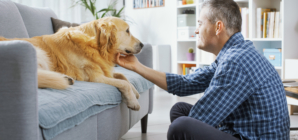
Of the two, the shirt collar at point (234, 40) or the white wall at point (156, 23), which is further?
the white wall at point (156, 23)

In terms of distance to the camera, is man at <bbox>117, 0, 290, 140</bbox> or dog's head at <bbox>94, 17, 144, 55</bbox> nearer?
man at <bbox>117, 0, 290, 140</bbox>

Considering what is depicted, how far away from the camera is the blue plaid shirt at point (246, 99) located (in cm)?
91

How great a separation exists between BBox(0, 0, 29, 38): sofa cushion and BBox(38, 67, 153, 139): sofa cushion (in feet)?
2.04

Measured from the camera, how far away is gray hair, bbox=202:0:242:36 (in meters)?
1.09

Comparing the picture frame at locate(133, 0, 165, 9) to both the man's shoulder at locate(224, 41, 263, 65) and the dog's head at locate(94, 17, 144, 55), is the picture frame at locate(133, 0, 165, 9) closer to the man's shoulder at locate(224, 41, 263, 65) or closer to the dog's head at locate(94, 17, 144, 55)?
the dog's head at locate(94, 17, 144, 55)

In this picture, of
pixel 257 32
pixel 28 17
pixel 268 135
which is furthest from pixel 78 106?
pixel 257 32

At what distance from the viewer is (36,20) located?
1874 millimetres

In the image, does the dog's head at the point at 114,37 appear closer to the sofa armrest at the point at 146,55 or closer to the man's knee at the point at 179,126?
the sofa armrest at the point at 146,55

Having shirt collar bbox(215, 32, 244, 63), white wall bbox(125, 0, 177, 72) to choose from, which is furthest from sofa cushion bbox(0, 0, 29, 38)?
white wall bbox(125, 0, 177, 72)

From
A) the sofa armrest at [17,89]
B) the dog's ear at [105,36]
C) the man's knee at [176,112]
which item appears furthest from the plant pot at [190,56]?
the sofa armrest at [17,89]

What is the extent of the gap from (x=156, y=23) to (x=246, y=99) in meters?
3.50

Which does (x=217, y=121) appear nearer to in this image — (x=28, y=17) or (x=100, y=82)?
(x=100, y=82)

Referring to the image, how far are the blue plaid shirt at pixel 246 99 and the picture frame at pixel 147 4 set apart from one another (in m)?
3.37

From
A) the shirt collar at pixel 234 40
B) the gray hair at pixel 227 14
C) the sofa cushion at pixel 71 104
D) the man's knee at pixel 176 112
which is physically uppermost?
the gray hair at pixel 227 14
